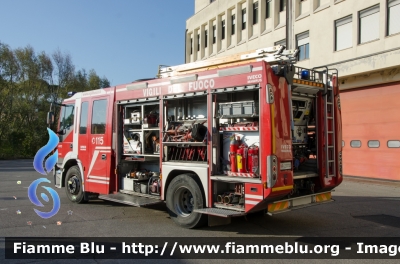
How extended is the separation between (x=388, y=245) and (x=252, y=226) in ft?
8.00

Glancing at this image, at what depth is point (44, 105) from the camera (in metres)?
40.7

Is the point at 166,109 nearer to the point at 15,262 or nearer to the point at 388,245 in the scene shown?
the point at 15,262

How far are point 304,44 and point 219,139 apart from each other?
15.8 m

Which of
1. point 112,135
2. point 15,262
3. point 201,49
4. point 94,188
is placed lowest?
point 15,262

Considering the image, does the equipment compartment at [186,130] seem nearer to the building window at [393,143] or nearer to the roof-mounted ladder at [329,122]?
the roof-mounted ladder at [329,122]

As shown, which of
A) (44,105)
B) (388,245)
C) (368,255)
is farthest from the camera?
(44,105)

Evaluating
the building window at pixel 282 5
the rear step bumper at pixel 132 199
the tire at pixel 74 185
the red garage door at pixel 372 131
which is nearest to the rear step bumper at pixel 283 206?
the rear step bumper at pixel 132 199

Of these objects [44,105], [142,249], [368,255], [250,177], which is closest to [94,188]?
[142,249]

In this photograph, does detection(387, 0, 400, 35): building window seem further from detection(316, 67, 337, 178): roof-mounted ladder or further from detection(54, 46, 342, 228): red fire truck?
detection(316, 67, 337, 178): roof-mounted ladder

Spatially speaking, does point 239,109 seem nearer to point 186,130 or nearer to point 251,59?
point 251,59

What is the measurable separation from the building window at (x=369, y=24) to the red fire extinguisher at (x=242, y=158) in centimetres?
1308

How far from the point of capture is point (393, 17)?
639 inches

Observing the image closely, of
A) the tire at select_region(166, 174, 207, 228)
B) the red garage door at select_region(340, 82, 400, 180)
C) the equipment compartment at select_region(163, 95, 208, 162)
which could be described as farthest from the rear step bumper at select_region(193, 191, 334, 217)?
the red garage door at select_region(340, 82, 400, 180)

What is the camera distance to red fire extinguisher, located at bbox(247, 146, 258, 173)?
648 cm
